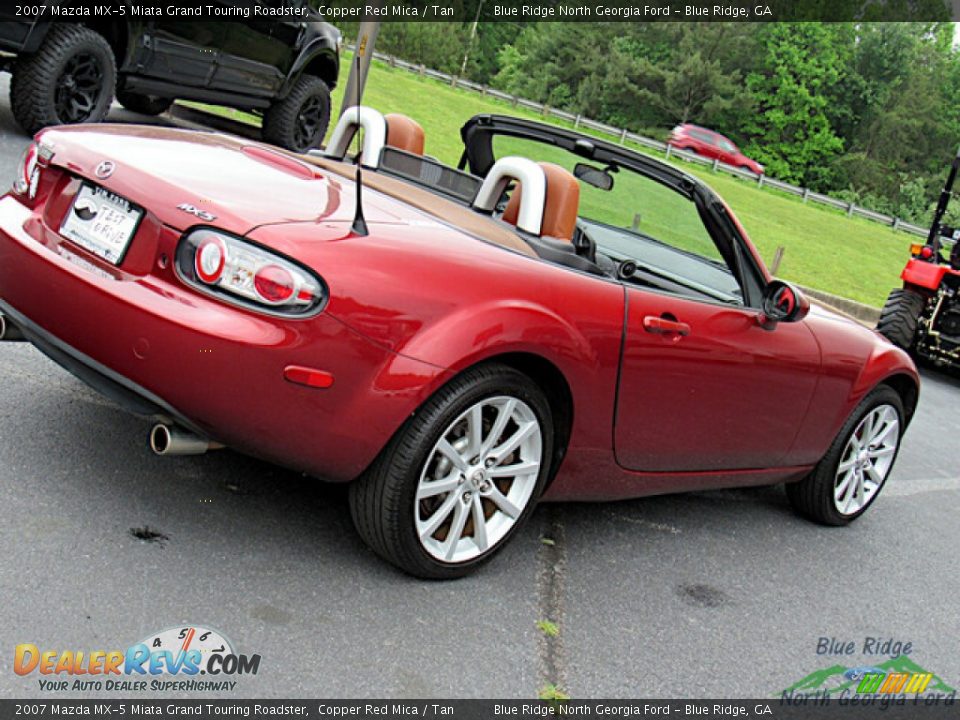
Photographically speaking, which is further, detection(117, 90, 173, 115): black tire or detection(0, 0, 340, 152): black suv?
detection(117, 90, 173, 115): black tire

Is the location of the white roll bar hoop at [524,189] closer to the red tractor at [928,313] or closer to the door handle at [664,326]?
the door handle at [664,326]

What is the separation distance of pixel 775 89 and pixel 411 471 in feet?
239

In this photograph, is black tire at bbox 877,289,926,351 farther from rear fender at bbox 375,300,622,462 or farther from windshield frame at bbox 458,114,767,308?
rear fender at bbox 375,300,622,462

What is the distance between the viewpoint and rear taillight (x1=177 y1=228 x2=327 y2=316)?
3.08 meters

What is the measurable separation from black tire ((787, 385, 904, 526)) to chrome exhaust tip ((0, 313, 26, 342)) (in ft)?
11.2

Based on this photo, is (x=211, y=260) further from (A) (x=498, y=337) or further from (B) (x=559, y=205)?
(B) (x=559, y=205)

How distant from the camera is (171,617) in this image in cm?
299

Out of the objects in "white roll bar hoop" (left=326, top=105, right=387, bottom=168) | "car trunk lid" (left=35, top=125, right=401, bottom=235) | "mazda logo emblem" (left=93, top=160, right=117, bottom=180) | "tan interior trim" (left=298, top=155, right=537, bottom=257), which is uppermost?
"white roll bar hoop" (left=326, top=105, right=387, bottom=168)

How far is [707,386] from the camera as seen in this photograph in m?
4.14

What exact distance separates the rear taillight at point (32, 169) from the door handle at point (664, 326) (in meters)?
2.02

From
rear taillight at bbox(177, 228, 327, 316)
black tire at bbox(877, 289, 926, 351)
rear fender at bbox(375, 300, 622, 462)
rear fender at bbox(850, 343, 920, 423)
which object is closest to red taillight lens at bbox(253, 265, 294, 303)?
rear taillight at bbox(177, 228, 327, 316)

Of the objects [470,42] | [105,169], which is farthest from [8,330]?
[470,42]

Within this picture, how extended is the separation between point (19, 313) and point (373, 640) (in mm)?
1483

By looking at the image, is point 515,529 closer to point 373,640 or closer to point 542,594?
point 542,594
